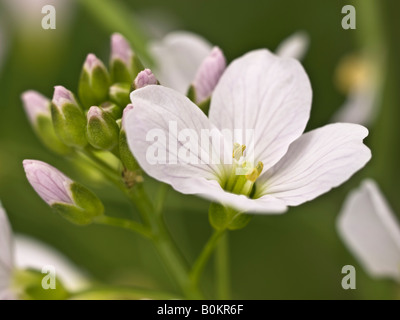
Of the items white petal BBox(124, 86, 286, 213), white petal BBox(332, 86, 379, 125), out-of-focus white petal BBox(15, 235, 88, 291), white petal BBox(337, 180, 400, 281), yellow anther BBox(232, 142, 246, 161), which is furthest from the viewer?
white petal BBox(332, 86, 379, 125)

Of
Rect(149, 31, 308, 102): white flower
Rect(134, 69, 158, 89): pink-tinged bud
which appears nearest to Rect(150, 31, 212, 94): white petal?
Rect(149, 31, 308, 102): white flower

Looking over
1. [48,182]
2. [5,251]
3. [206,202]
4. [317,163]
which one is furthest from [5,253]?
[206,202]

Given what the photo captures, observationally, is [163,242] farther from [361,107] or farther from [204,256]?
[361,107]

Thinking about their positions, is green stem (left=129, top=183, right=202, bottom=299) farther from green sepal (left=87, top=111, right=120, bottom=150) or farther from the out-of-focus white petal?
the out-of-focus white petal

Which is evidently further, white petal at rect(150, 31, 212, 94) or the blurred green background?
the blurred green background

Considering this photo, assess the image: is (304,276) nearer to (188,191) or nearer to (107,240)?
(107,240)

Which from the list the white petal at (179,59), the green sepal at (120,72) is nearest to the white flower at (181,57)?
the white petal at (179,59)

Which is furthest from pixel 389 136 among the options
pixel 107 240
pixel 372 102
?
pixel 107 240
